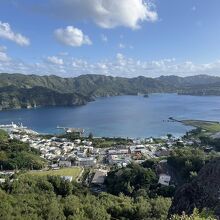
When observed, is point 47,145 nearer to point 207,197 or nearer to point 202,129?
point 202,129

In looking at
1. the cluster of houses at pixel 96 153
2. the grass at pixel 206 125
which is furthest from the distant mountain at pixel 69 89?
the cluster of houses at pixel 96 153

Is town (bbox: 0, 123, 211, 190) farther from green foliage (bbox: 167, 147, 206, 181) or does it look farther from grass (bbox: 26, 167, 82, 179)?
green foliage (bbox: 167, 147, 206, 181)

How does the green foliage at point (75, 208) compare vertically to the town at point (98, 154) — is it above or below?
above

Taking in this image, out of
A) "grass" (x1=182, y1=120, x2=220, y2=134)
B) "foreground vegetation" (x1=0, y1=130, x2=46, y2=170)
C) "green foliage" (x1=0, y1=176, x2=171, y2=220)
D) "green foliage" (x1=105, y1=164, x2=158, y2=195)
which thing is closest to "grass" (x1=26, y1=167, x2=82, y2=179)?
"foreground vegetation" (x1=0, y1=130, x2=46, y2=170)

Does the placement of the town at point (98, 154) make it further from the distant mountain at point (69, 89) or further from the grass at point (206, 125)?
the distant mountain at point (69, 89)

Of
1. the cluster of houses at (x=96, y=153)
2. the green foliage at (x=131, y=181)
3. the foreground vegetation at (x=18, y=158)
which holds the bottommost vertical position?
the cluster of houses at (x=96, y=153)

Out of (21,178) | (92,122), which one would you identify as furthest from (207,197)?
(92,122)

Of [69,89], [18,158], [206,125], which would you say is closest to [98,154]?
[18,158]

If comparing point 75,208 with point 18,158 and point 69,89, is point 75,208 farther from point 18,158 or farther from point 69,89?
point 69,89
